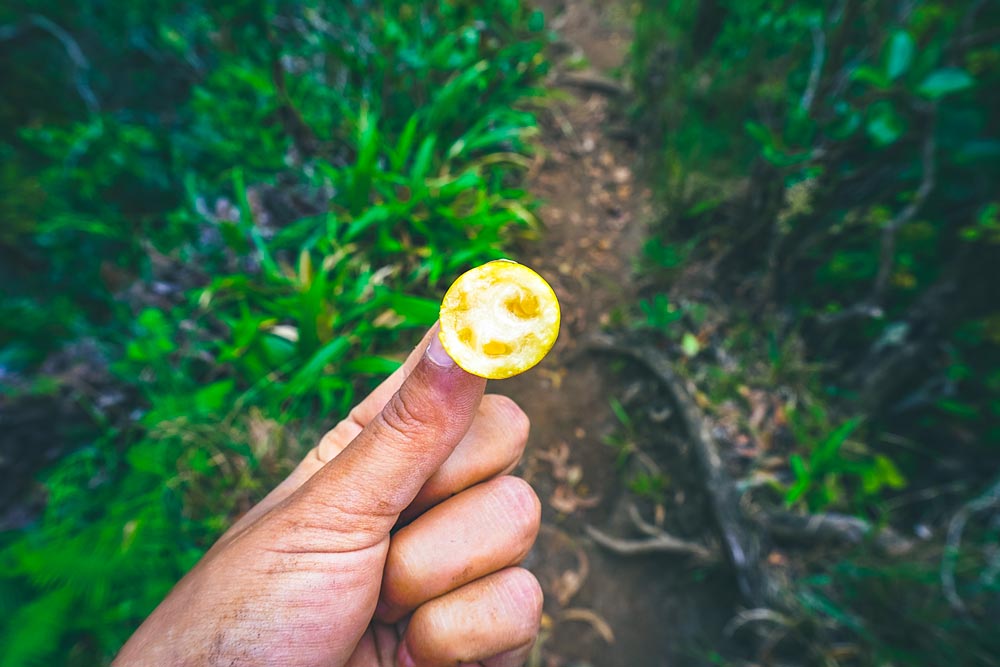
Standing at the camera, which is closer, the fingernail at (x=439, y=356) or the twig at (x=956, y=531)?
the fingernail at (x=439, y=356)

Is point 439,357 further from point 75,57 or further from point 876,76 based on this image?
point 75,57

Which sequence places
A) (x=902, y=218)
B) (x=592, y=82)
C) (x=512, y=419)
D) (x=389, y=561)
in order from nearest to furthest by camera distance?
(x=389, y=561) < (x=512, y=419) < (x=902, y=218) < (x=592, y=82)

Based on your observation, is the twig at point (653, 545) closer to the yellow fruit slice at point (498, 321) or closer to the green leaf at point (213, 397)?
the yellow fruit slice at point (498, 321)

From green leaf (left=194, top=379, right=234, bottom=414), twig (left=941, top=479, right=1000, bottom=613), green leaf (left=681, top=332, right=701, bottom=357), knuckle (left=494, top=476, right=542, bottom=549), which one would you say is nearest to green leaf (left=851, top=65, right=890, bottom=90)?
green leaf (left=681, top=332, right=701, bottom=357)

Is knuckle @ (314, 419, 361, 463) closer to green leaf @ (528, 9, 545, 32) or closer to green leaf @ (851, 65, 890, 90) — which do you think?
green leaf @ (851, 65, 890, 90)

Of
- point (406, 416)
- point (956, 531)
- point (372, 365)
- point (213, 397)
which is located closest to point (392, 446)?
point (406, 416)

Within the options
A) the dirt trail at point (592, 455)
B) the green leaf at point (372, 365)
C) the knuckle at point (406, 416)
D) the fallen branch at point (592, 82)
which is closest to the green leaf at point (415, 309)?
the green leaf at point (372, 365)

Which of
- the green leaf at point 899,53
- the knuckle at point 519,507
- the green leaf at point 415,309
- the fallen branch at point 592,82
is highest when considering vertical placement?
the green leaf at point 899,53

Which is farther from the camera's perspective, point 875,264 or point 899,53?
point 875,264
